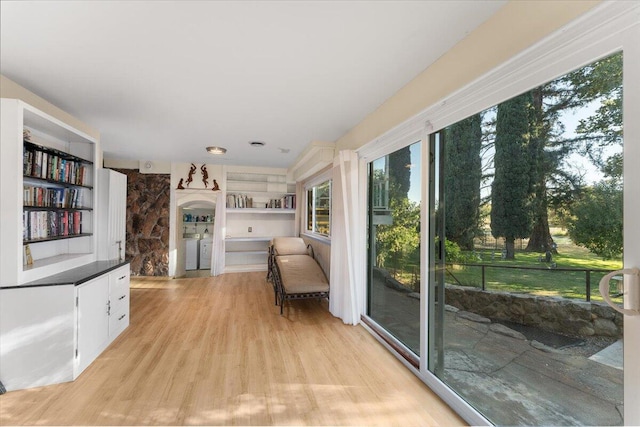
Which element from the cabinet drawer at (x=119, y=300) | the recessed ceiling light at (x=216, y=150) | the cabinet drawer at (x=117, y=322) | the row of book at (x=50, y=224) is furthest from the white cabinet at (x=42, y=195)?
the recessed ceiling light at (x=216, y=150)

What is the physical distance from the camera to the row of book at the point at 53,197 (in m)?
2.34

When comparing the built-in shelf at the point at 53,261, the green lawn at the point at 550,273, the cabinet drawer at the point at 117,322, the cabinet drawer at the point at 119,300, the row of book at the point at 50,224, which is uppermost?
the row of book at the point at 50,224

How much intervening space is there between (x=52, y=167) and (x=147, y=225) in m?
3.35

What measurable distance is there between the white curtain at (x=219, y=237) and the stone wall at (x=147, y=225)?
96cm

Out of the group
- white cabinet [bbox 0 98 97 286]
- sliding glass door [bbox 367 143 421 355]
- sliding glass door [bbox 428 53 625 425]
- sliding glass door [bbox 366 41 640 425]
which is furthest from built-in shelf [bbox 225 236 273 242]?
sliding glass door [bbox 428 53 625 425]

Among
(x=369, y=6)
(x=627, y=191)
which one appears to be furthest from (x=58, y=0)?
(x=627, y=191)

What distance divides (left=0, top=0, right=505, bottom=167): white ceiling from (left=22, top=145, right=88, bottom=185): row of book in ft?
1.82

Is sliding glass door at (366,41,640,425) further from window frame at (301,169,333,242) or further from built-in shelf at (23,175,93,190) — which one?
built-in shelf at (23,175,93,190)

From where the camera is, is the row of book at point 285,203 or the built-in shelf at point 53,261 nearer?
the built-in shelf at point 53,261

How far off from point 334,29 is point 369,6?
25 cm

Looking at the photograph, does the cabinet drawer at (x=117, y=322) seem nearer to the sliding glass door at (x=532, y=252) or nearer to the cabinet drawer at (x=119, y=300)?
the cabinet drawer at (x=119, y=300)

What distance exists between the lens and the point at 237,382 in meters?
2.10

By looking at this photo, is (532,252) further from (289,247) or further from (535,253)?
(289,247)

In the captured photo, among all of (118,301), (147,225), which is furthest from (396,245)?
(147,225)
